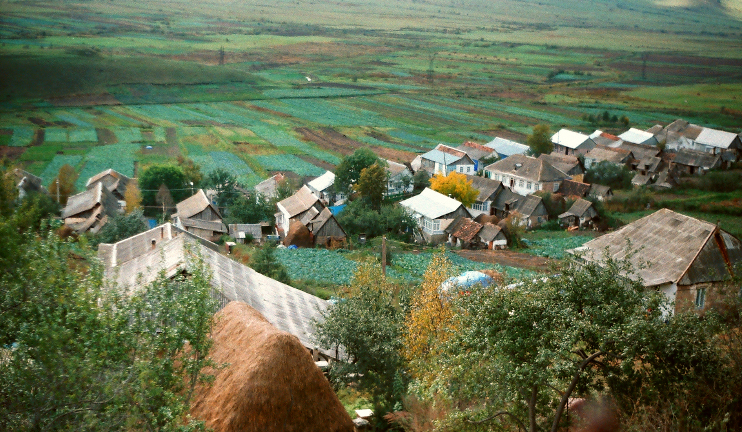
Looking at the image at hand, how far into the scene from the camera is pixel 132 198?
41031 millimetres

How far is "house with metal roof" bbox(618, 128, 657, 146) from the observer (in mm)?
62125

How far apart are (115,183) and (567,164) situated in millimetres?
33614

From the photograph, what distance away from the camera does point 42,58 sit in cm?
7488

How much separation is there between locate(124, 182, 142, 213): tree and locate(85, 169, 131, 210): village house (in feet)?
1.67

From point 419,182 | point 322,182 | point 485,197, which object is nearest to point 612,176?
point 485,197

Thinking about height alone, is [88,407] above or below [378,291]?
above

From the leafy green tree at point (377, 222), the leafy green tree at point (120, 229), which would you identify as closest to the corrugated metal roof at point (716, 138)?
the leafy green tree at point (377, 222)

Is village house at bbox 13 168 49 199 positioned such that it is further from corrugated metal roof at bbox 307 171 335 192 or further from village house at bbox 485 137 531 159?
village house at bbox 485 137 531 159

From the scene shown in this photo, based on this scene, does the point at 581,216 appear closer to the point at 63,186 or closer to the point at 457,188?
the point at 457,188

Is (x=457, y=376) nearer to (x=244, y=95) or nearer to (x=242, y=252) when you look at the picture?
(x=242, y=252)

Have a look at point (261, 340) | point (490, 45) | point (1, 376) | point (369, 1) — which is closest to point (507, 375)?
point (261, 340)

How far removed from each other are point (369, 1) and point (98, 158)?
122 m

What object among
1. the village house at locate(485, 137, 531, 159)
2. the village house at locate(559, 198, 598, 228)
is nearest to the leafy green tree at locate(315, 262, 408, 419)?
the village house at locate(559, 198, 598, 228)

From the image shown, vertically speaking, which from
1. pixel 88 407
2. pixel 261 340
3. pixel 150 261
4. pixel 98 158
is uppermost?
pixel 88 407
